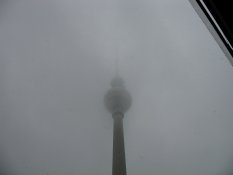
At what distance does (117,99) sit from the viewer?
7981cm

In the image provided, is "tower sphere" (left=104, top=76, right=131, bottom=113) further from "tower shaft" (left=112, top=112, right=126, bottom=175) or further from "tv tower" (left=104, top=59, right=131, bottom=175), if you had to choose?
"tower shaft" (left=112, top=112, right=126, bottom=175)

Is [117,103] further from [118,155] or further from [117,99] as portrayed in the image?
[118,155]

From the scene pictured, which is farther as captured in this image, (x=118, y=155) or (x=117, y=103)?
(x=117, y=103)


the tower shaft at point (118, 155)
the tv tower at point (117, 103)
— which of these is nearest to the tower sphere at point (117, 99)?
the tv tower at point (117, 103)

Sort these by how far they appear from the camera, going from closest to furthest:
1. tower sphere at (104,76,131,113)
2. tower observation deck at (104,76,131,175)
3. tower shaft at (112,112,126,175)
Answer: tower shaft at (112,112,126,175) < tower observation deck at (104,76,131,175) < tower sphere at (104,76,131,113)

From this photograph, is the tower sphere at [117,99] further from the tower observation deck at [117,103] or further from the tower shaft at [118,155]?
the tower shaft at [118,155]

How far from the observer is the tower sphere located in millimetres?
77250

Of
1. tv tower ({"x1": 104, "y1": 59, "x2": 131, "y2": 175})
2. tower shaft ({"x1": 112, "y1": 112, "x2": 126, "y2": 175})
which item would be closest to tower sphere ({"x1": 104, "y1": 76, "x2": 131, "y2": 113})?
tv tower ({"x1": 104, "y1": 59, "x2": 131, "y2": 175})

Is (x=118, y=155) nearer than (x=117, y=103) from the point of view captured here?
Yes

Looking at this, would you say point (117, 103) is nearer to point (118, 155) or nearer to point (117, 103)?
point (117, 103)

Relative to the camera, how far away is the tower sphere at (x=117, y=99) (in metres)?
77.2

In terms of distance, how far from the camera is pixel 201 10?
5.14 m

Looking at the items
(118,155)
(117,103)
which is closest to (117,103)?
(117,103)

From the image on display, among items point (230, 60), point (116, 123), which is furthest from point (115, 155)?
point (230, 60)
